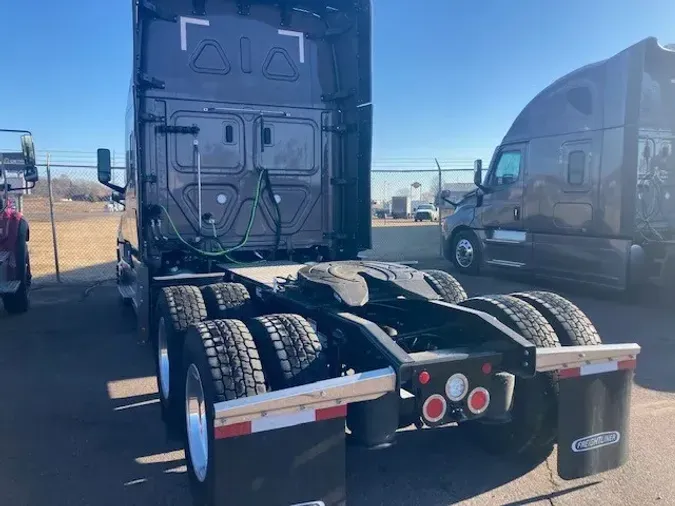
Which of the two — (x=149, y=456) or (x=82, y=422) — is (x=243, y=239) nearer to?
(x=82, y=422)

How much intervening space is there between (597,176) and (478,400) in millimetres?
7132

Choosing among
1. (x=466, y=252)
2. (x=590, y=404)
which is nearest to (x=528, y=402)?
(x=590, y=404)

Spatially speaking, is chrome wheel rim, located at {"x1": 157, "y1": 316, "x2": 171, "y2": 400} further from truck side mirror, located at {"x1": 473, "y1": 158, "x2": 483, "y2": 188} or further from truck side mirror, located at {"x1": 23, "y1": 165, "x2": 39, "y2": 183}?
truck side mirror, located at {"x1": 473, "y1": 158, "x2": 483, "y2": 188}

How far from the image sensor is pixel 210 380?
9.27ft

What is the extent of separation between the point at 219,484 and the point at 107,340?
4.97 metres

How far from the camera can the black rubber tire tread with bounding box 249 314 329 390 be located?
Result: 9.73ft

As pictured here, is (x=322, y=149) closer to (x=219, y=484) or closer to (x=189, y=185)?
(x=189, y=185)

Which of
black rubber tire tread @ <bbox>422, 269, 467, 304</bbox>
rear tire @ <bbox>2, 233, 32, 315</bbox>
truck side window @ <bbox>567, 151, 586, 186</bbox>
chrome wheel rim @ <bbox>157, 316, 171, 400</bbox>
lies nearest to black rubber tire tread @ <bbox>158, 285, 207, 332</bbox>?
chrome wheel rim @ <bbox>157, 316, 171, 400</bbox>

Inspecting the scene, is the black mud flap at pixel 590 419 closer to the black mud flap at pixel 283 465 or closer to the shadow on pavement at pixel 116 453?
the shadow on pavement at pixel 116 453

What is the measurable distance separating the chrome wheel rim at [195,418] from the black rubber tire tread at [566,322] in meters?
2.14

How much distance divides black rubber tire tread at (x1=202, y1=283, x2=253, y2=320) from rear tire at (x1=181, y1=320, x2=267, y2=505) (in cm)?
95

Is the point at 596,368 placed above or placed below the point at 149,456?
above

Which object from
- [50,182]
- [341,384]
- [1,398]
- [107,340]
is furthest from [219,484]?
[50,182]

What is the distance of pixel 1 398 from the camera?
4984mm
